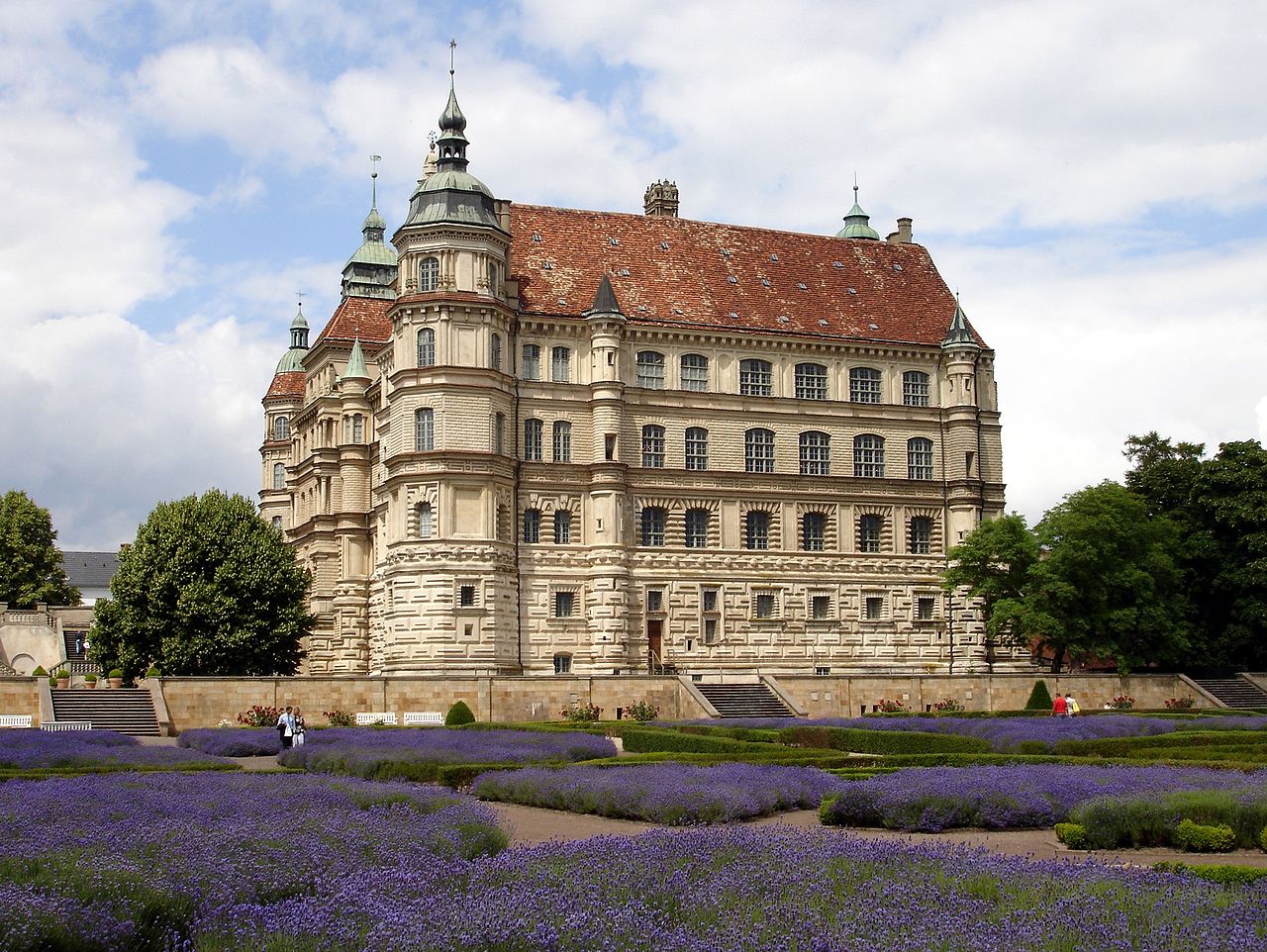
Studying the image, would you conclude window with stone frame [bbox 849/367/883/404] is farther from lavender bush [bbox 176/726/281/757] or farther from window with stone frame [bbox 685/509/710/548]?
lavender bush [bbox 176/726/281/757]

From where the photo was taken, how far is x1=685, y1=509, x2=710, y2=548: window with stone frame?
70.5 m

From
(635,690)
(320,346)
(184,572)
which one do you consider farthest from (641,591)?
(320,346)

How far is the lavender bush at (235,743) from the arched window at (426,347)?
24.7 meters

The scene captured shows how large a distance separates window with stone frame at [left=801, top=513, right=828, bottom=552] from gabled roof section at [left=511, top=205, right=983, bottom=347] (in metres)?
9.26

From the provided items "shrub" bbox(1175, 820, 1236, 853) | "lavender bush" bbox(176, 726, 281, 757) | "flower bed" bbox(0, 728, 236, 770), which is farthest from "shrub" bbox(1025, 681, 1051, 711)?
"shrub" bbox(1175, 820, 1236, 853)

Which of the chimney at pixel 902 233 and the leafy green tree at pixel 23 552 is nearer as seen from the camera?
the chimney at pixel 902 233

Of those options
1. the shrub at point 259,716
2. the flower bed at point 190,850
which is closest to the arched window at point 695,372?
the shrub at point 259,716

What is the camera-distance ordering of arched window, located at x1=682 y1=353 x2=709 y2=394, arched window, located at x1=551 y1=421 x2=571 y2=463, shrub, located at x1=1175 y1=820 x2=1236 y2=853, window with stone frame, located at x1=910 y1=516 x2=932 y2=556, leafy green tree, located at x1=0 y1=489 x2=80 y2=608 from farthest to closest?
1. leafy green tree, located at x1=0 y1=489 x2=80 y2=608
2. window with stone frame, located at x1=910 y1=516 x2=932 y2=556
3. arched window, located at x1=682 y1=353 x2=709 y2=394
4. arched window, located at x1=551 y1=421 x2=571 y2=463
5. shrub, located at x1=1175 y1=820 x2=1236 y2=853

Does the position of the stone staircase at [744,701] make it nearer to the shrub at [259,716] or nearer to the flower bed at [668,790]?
the shrub at [259,716]

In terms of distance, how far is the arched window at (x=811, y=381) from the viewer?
242 feet

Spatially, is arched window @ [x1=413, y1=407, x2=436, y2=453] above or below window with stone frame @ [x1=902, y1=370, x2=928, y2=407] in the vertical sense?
below

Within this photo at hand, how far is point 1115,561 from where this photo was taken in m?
65.5

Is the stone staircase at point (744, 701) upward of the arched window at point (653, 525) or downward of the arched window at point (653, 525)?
downward

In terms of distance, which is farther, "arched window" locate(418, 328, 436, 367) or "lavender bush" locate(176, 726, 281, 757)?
"arched window" locate(418, 328, 436, 367)
